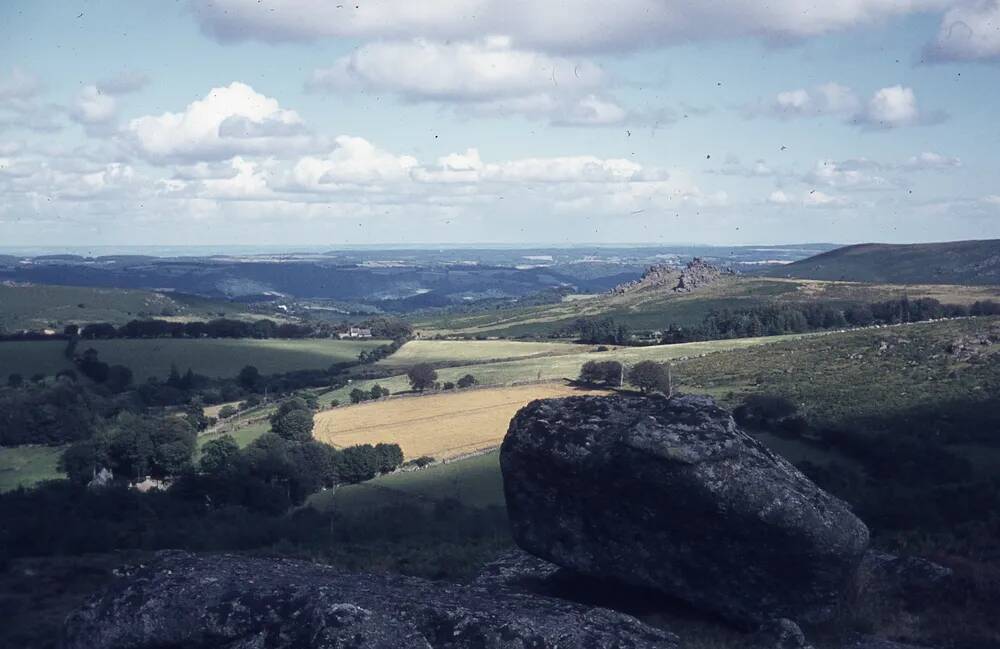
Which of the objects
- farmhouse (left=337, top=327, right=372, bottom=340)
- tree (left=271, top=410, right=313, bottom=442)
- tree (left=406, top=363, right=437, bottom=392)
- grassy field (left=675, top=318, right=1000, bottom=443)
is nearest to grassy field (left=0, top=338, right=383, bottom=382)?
farmhouse (left=337, top=327, right=372, bottom=340)

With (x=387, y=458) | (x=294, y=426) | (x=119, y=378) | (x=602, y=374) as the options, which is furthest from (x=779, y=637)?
(x=119, y=378)

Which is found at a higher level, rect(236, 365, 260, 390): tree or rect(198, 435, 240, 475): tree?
rect(198, 435, 240, 475): tree

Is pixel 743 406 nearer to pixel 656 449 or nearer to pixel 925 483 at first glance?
pixel 925 483

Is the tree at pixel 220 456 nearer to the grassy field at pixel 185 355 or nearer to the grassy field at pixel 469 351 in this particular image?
the grassy field at pixel 185 355

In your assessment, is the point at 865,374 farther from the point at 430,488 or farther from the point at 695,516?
the point at 695,516

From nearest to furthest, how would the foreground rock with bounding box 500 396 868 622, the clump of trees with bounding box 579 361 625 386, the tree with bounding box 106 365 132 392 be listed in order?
the foreground rock with bounding box 500 396 868 622 → the clump of trees with bounding box 579 361 625 386 → the tree with bounding box 106 365 132 392

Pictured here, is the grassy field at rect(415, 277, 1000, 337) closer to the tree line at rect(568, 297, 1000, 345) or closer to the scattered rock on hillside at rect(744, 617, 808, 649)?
the tree line at rect(568, 297, 1000, 345)

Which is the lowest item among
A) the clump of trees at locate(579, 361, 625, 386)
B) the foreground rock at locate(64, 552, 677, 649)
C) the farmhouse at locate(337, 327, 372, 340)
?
the farmhouse at locate(337, 327, 372, 340)
